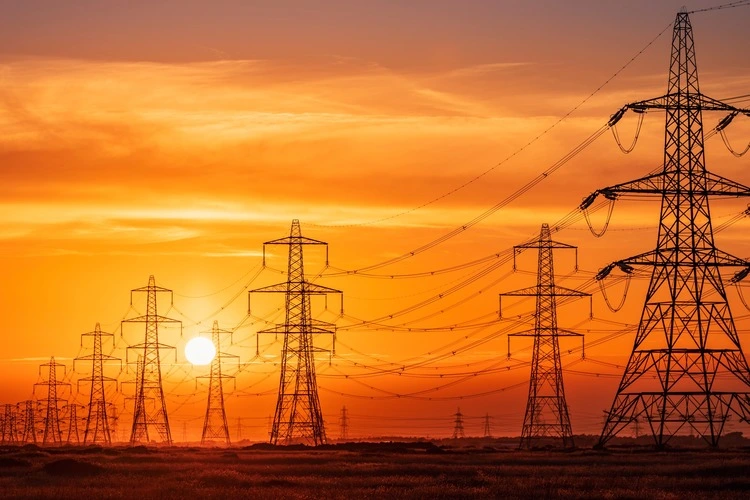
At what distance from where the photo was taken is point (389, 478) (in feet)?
198

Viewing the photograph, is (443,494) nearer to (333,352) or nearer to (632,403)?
(632,403)

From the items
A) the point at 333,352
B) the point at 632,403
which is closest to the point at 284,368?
the point at 333,352

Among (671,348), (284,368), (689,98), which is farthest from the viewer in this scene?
(284,368)

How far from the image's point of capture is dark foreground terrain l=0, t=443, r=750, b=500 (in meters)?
51.1

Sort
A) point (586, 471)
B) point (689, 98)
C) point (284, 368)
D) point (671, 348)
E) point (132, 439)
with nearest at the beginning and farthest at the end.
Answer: point (586, 471) → point (671, 348) → point (689, 98) → point (284, 368) → point (132, 439)

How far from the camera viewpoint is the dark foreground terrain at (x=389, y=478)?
51.1m

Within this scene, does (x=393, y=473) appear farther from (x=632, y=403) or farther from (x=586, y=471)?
(x=632, y=403)

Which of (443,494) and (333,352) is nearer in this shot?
(443,494)

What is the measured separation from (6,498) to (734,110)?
187 ft

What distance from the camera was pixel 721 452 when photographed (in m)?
84.8

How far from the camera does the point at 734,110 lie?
82688mm

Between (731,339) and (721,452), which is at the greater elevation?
(731,339)

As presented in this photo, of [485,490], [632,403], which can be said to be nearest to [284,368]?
[632,403]

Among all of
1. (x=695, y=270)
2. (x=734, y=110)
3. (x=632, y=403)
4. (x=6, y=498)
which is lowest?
(x=6, y=498)
